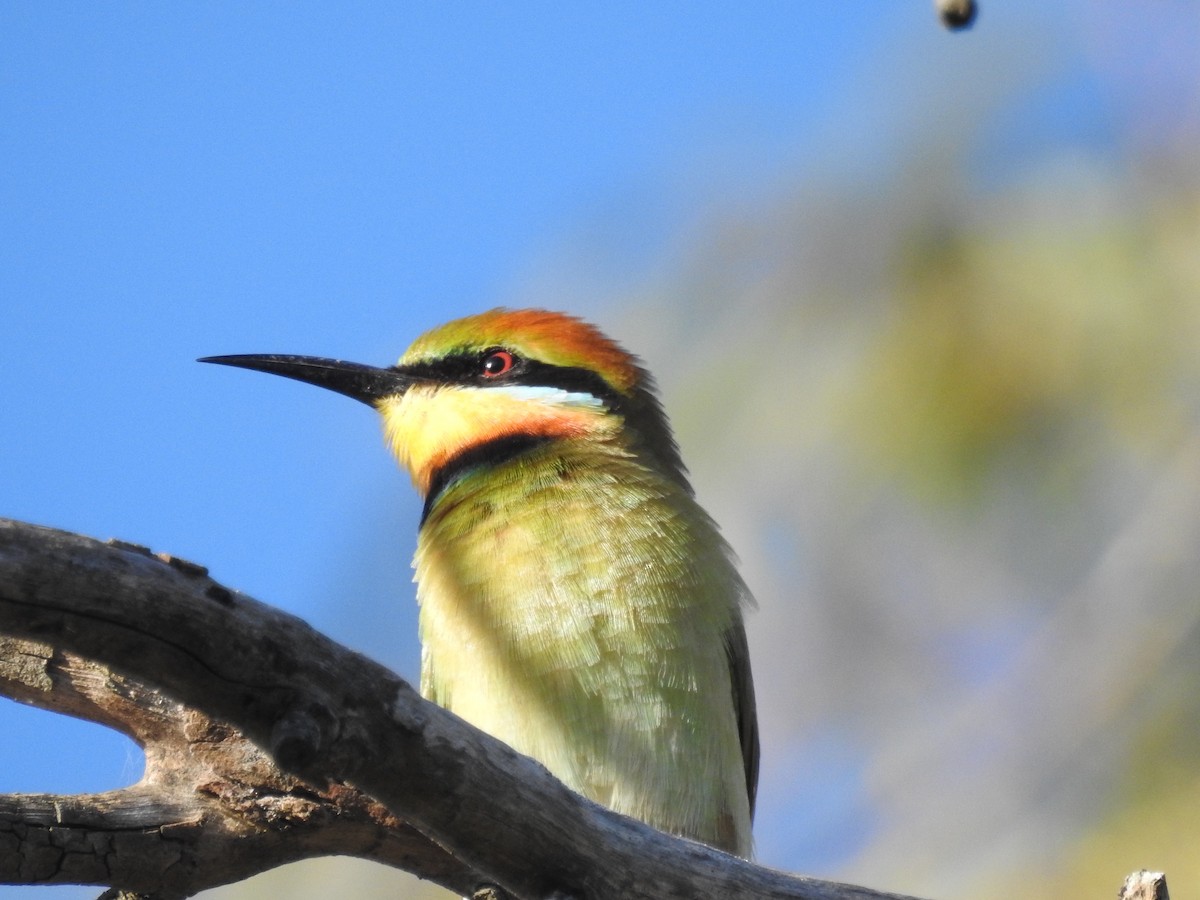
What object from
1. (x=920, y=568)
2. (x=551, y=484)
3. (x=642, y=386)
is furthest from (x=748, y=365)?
(x=551, y=484)

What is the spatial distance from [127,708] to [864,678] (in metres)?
4.52

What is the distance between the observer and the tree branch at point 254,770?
82.5 inches

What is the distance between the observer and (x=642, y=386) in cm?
454

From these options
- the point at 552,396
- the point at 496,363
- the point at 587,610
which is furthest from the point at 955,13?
the point at 496,363

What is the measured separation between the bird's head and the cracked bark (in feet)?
4.97

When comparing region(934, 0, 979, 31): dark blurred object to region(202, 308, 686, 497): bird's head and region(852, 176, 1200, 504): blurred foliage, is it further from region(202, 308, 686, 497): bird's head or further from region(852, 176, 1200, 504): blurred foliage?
region(852, 176, 1200, 504): blurred foliage

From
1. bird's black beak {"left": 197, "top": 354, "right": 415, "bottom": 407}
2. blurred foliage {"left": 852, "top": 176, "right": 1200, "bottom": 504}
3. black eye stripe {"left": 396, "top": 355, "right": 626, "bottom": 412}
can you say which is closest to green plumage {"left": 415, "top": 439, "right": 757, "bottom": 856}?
black eye stripe {"left": 396, "top": 355, "right": 626, "bottom": 412}

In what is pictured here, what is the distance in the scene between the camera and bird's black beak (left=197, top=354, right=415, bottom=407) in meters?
4.46

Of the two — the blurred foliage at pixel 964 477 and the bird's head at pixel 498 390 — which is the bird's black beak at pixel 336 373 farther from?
the blurred foliage at pixel 964 477

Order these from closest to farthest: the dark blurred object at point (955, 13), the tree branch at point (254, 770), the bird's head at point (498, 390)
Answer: the tree branch at point (254, 770), the dark blurred object at point (955, 13), the bird's head at point (498, 390)

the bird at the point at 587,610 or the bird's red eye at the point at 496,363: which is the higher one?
the bird's red eye at the point at 496,363

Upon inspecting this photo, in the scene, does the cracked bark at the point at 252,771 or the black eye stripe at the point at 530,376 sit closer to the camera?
the cracked bark at the point at 252,771

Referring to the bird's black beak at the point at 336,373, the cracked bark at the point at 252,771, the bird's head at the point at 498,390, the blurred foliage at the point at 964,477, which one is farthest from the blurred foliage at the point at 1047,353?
the cracked bark at the point at 252,771

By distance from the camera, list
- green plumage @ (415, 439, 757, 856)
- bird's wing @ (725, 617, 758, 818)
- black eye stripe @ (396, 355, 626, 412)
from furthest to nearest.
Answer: black eye stripe @ (396, 355, 626, 412) → bird's wing @ (725, 617, 758, 818) → green plumage @ (415, 439, 757, 856)
